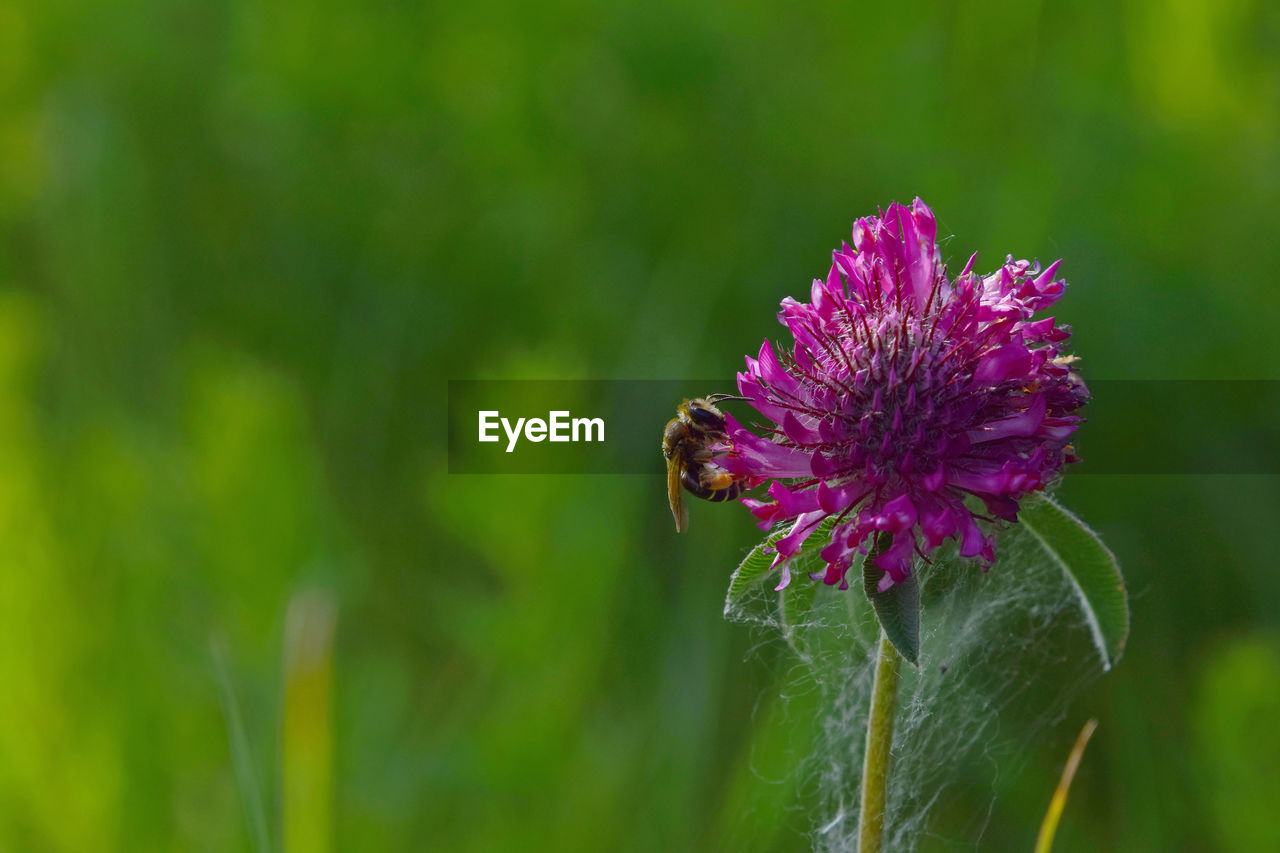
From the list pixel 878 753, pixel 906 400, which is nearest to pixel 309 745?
pixel 878 753

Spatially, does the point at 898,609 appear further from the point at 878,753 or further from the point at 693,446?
the point at 693,446

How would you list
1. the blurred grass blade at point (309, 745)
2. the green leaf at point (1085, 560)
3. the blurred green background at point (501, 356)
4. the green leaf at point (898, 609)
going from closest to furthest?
1. the green leaf at point (898, 609)
2. the green leaf at point (1085, 560)
3. the blurred grass blade at point (309, 745)
4. the blurred green background at point (501, 356)

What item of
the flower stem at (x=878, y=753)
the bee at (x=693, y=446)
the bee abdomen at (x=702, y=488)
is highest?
the bee at (x=693, y=446)

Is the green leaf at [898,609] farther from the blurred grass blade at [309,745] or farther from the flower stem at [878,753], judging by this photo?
the blurred grass blade at [309,745]

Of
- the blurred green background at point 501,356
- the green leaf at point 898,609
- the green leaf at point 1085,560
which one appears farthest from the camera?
the blurred green background at point 501,356

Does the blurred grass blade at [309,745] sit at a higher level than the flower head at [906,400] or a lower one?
lower

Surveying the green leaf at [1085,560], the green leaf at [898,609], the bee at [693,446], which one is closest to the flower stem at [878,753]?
the green leaf at [898,609]

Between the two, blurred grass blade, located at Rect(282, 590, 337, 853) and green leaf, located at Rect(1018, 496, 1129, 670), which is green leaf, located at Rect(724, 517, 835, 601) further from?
blurred grass blade, located at Rect(282, 590, 337, 853)

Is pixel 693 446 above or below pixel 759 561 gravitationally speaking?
above
